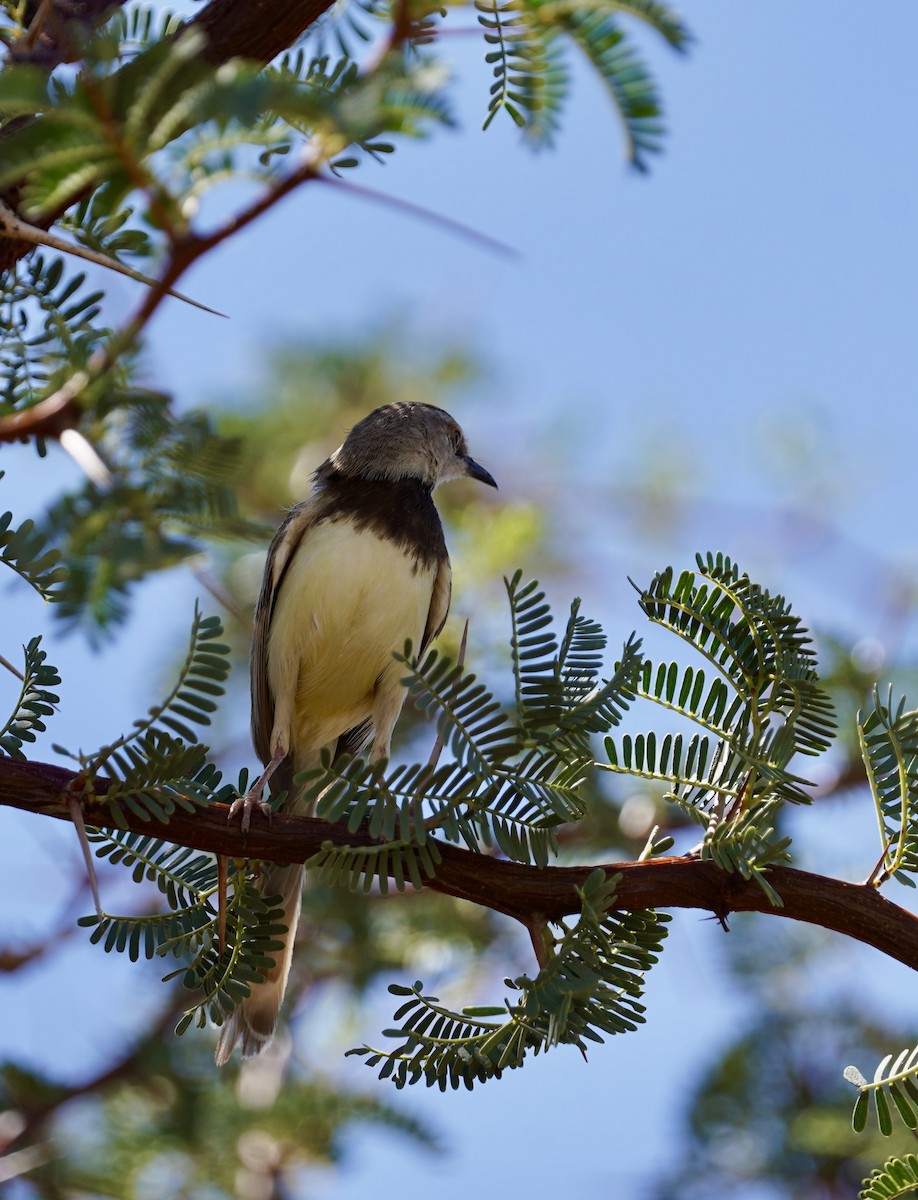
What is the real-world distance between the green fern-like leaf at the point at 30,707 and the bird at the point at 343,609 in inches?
60.3

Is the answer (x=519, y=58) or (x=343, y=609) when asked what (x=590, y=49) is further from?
(x=343, y=609)

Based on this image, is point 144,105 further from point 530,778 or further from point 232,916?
point 232,916

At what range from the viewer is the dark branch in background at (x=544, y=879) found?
2.44 metres

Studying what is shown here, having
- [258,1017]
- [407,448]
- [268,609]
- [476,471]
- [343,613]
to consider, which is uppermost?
[476,471]

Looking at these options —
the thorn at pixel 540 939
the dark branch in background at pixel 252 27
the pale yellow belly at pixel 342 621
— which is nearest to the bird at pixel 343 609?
the pale yellow belly at pixel 342 621

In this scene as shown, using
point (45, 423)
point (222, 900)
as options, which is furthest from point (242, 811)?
point (45, 423)

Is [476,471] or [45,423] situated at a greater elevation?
[476,471]

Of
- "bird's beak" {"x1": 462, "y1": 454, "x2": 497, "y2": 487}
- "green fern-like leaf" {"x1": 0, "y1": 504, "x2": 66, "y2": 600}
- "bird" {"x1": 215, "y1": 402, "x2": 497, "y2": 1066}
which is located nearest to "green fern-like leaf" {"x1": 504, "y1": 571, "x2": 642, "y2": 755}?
"green fern-like leaf" {"x1": 0, "y1": 504, "x2": 66, "y2": 600}

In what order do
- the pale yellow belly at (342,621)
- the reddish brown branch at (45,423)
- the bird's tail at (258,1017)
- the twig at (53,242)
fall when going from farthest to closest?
the pale yellow belly at (342,621) → the bird's tail at (258,1017) → the reddish brown branch at (45,423) → the twig at (53,242)

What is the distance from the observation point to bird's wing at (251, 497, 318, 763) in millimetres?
4770

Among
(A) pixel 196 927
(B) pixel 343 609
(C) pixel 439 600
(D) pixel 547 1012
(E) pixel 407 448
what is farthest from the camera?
(E) pixel 407 448

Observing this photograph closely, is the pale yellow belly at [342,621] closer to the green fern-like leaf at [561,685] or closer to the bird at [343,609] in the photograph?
the bird at [343,609]

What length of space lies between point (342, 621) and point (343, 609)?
0.05 m

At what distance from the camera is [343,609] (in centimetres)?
451
